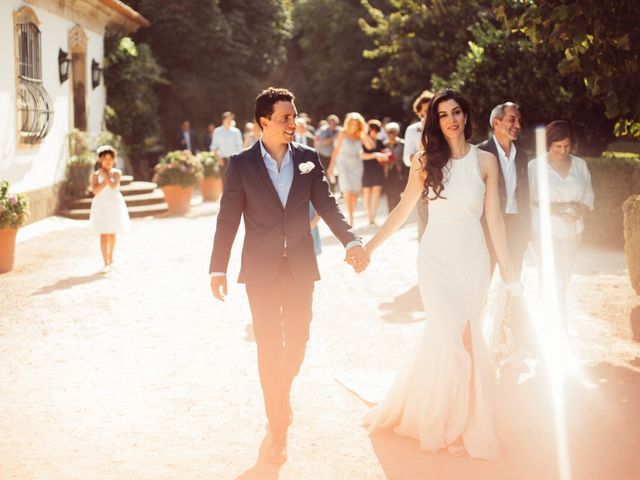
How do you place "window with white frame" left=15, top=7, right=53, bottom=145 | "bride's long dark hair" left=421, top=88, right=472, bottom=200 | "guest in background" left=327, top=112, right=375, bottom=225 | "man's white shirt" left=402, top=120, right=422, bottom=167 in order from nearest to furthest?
"bride's long dark hair" left=421, top=88, right=472, bottom=200
"man's white shirt" left=402, top=120, right=422, bottom=167
"guest in background" left=327, top=112, right=375, bottom=225
"window with white frame" left=15, top=7, right=53, bottom=145

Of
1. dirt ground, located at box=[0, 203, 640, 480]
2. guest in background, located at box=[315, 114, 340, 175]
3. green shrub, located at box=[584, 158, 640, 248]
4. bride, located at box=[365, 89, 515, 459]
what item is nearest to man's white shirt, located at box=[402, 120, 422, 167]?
dirt ground, located at box=[0, 203, 640, 480]

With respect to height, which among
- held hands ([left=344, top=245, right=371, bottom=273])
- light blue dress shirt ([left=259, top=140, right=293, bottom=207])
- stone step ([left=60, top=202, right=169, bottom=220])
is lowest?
stone step ([left=60, top=202, right=169, bottom=220])

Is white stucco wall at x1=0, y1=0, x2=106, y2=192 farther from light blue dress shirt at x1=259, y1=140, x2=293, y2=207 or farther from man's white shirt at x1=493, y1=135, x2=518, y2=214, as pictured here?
light blue dress shirt at x1=259, y1=140, x2=293, y2=207

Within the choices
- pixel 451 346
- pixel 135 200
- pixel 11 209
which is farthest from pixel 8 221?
pixel 135 200

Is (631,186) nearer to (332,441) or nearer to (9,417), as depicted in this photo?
(332,441)

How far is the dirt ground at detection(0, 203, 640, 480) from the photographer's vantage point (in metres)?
4.63

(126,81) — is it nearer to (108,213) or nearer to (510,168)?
(108,213)

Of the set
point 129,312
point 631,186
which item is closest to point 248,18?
point 631,186

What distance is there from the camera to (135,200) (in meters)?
18.6

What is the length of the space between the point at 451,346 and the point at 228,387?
1.77 meters

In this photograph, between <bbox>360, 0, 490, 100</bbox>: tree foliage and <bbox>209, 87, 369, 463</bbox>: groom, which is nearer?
<bbox>209, 87, 369, 463</bbox>: groom

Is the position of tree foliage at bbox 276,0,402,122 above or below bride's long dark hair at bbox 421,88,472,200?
above

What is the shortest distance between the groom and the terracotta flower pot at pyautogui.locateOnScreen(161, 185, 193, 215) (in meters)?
14.1

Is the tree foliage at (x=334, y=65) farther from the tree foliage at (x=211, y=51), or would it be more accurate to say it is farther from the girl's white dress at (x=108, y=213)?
the girl's white dress at (x=108, y=213)
